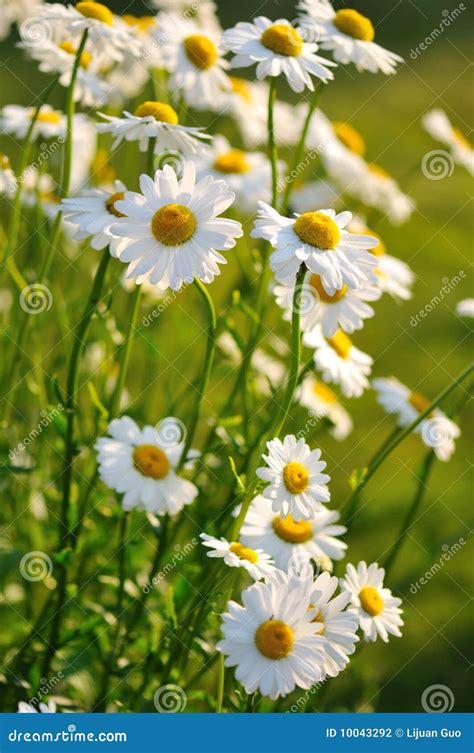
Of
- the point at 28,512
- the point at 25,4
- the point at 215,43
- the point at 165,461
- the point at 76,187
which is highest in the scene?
the point at 215,43

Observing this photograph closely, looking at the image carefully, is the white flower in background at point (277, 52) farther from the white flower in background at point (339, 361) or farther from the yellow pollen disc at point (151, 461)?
the yellow pollen disc at point (151, 461)

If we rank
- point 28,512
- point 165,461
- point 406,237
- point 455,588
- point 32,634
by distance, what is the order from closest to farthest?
point 165,461 → point 32,634 → point 28,512 → point 455,588 → point 406,237

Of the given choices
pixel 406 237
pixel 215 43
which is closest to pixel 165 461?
pixel 215 43

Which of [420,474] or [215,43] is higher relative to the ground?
[215,43]

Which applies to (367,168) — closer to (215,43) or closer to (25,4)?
(215,43)

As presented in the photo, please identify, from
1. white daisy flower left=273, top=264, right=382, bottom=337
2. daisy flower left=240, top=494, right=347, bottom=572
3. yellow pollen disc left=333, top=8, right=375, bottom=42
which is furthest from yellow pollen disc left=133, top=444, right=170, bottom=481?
yellow pollen disc left=333, top=8, right=375, bottom=42

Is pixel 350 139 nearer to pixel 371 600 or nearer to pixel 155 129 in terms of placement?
pixel 155 129

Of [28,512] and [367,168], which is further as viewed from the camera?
[367,168]

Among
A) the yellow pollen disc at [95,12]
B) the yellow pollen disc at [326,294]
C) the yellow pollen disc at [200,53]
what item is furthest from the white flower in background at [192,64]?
the yellow pollen disc at [326,294]
